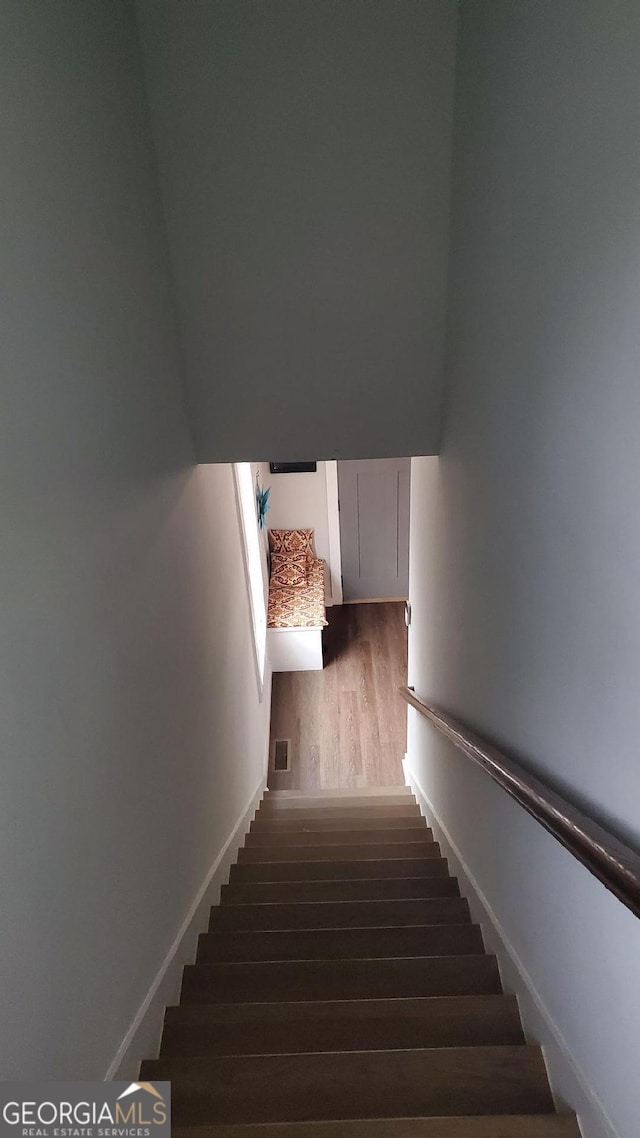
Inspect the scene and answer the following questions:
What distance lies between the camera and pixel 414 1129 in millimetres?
1469

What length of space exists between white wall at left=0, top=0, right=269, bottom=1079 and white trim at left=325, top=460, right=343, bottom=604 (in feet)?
13.8

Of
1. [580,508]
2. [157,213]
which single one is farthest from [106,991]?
[157,213]

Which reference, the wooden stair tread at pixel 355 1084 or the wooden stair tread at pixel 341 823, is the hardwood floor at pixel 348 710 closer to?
the wooden stair tread at pixel 341 823

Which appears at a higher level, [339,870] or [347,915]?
[339,870]

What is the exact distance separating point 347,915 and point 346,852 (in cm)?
72

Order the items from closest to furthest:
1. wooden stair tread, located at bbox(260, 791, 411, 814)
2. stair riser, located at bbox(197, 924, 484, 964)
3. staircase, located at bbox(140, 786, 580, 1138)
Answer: staircase, located at bbox(140, 786, 580, 1138), stair riser, located at bbox(197, 924, 484, 964), wooden stair tread, located at bbox(260, 791, 411, 814)

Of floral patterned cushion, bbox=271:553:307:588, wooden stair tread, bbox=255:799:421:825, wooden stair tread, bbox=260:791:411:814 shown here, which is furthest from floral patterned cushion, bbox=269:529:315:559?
wooden stair tread, bbox=255:799:421:825

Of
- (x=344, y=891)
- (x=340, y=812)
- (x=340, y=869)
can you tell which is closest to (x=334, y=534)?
(x=340, y=812)

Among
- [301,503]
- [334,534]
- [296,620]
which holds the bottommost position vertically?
[296,620]

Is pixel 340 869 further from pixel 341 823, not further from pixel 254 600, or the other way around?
pixel 254 600

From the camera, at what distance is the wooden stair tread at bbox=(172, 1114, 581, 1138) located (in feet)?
4.77

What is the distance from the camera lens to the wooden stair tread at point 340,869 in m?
2.96

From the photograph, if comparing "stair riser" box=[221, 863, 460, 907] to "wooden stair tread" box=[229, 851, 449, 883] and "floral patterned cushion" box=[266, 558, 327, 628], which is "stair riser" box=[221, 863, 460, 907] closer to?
"wooden stair tread" box=[229, 851, 449, 883]

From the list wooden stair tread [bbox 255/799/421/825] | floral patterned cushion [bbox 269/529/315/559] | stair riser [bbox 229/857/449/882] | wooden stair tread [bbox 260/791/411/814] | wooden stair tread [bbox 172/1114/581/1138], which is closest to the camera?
wooden stair tread [bbox 172/1114/581/1138]
